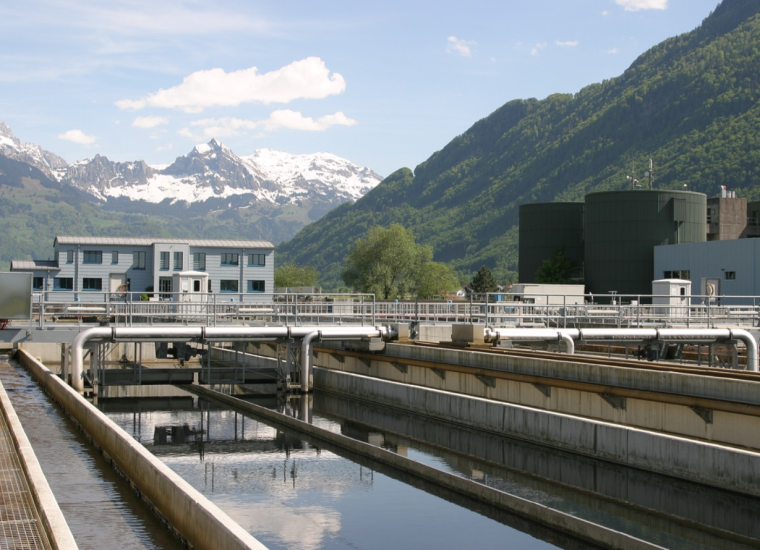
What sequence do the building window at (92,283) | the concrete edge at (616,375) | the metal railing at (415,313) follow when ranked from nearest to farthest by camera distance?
the concrete edge at (616,375) → the metal railing at (415,313) → the building window at (92,283)

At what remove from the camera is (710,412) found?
1794cm

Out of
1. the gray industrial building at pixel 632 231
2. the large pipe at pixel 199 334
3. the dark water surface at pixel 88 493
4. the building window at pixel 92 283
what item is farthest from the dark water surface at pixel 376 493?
the building window at pixel 92 283

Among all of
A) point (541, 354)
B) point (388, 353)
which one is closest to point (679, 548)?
point (541, 354)

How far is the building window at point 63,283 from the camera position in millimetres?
83000

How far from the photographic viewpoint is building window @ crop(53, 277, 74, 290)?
83.0m

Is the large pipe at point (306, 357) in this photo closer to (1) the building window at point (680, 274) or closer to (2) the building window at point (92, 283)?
(1) the building window at point (680, 274)

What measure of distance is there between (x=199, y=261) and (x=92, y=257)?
9870 millimetres

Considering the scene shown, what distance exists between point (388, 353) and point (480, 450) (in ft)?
34.2

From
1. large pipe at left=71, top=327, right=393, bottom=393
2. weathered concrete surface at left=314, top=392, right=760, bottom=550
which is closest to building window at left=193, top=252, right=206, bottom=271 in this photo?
large pipe at left=71, top=327, right=393, bottom=393

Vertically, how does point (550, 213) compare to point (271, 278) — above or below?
above

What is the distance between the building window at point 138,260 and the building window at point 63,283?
5757 mm

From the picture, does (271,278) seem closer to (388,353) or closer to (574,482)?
(388,353)

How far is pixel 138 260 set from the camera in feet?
279

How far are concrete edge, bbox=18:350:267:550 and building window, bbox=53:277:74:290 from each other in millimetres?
67781
